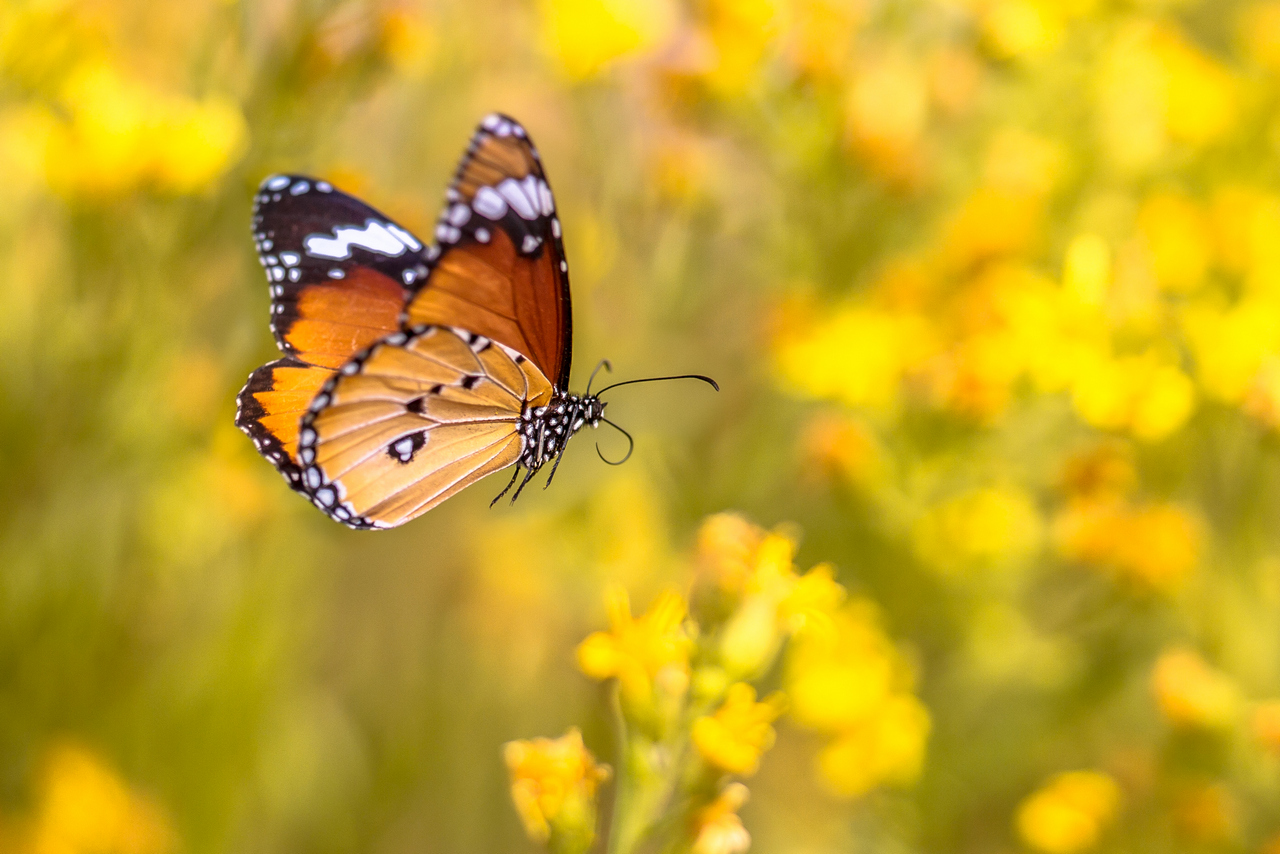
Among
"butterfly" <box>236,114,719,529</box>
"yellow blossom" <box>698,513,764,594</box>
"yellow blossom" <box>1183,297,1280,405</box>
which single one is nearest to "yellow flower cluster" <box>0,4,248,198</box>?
"butterfly" <box>236,114,719,529</box>

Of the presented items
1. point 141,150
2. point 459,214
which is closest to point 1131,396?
point 459,214

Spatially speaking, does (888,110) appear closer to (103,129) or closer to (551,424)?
(551,424)

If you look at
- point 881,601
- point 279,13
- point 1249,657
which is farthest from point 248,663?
point 1249,657

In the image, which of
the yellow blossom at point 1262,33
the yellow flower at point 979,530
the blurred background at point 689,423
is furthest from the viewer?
the yellow blossom at point 1262,33

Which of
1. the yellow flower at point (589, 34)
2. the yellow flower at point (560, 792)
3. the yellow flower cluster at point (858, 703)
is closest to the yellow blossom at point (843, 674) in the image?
the yellow flower cluster at point (858, 703)

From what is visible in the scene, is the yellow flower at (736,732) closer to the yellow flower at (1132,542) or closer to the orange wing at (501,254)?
the orange wing at (501,254)

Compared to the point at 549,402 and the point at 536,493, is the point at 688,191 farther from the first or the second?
the point at 549,402
